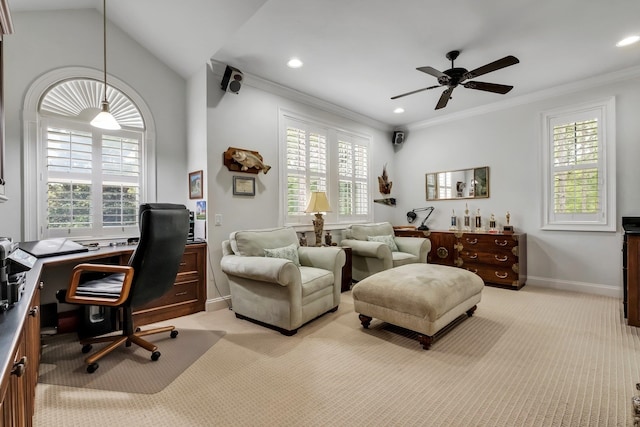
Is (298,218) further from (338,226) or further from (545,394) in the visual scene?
(545,394)

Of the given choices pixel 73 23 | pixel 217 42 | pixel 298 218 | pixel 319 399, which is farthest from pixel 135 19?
pixel 319 399

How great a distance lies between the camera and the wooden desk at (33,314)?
2.78 ft

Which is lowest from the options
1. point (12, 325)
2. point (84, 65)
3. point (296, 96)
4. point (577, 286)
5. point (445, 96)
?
point (577, 286)

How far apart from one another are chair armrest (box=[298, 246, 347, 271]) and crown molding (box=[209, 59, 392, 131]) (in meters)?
2.19

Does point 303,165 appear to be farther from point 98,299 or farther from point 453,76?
point 98,299

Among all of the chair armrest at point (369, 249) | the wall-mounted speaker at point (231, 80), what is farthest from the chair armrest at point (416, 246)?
the wall-mounted speaker at point (231, 80)

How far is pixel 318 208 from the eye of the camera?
4059 mm

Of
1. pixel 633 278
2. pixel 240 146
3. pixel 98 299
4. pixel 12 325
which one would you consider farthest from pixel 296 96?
pixel 633 278

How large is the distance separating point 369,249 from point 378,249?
14 cm

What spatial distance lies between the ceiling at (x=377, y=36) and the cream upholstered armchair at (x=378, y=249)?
2.21 m

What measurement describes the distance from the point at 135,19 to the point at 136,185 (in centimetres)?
180

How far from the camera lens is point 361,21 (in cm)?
276

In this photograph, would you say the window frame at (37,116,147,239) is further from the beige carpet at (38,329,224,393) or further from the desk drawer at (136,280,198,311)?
the beige carpet at (38,329,224,393)

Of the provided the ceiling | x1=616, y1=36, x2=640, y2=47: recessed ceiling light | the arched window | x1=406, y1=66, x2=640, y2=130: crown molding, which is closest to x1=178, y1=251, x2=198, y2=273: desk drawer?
the arched window
